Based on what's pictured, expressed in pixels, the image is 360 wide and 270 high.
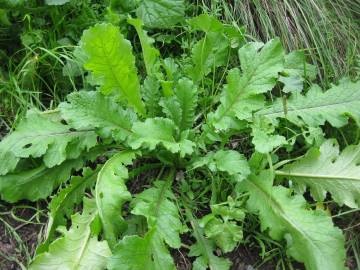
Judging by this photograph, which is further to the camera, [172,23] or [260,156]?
[172,23]

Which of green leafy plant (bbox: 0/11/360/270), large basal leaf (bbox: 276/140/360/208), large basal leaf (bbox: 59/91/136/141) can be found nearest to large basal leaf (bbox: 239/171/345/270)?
green leafy plant (bbox: 0/11/360/270)

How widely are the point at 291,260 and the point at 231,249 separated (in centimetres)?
26

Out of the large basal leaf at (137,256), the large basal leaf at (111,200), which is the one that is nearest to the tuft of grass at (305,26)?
the large basal leaf at (111,200)

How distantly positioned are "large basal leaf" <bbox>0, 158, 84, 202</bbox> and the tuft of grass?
0.98 meters

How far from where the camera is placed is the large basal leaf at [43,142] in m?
1.86

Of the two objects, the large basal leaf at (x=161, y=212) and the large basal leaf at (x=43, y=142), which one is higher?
the large basal leaf at (x=43, y=142)

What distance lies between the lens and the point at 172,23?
226 cm

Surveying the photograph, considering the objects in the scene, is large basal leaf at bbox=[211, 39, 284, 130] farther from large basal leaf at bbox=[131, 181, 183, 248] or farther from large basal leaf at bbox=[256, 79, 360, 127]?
large basal leaf at bbox=[131, 181, 183, 248]

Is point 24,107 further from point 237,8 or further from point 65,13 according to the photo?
point 237,8

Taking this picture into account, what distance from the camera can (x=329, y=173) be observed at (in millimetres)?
1883

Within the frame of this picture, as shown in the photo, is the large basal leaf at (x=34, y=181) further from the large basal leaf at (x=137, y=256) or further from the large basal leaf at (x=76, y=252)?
the large basal leaf at (x=137, y=256)

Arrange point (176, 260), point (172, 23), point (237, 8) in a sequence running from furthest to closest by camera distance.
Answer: point (237, 8) < point (172, 23) < point (176, 260)

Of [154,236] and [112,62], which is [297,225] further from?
[112,62]

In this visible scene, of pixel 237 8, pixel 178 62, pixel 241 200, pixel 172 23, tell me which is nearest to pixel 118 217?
pixel 241 200
